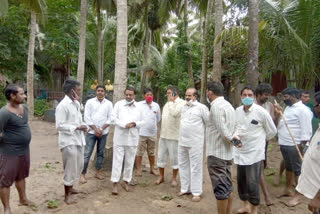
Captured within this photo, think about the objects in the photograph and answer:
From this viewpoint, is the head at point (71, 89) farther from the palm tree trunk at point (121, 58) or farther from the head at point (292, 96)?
the head at point (292, 96)

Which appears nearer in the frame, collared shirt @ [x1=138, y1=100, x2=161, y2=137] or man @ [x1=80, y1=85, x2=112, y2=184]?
man @ [x1=80, y1=85, x2=112, y2=184]

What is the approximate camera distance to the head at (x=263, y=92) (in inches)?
176

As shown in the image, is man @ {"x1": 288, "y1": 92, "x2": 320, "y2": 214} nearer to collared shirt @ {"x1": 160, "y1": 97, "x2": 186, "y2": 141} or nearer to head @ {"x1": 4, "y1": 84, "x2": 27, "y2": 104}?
collared shirt @ {"x1": 160, "y1": 97, "x2": 186, "y2": 141}

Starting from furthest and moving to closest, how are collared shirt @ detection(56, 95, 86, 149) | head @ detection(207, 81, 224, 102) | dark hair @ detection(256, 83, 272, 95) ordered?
dark hair @ detection(256, 83, 272, 95)
collared shirt @ detection(56, 95, 86, 149)
head @ detection(207, 81, 224, 102)

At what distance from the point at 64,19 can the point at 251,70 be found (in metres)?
14.8

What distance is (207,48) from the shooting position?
12273 millimetres

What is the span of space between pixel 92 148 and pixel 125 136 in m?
0.89

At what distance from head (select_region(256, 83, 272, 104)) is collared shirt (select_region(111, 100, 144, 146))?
206 cm

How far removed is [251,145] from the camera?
4062mm

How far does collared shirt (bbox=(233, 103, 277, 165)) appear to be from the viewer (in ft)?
13.2

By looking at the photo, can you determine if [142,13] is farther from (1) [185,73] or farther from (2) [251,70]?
(2) [251,70]

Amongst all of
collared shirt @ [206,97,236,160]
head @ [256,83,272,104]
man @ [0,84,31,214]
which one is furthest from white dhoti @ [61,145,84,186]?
head @ [256,83,272,104]

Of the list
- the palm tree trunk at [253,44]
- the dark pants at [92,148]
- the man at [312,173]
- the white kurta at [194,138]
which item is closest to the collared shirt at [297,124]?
the white kurta at [194,138]

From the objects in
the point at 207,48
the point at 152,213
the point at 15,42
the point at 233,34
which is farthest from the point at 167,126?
the point at 15,42
